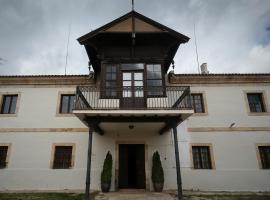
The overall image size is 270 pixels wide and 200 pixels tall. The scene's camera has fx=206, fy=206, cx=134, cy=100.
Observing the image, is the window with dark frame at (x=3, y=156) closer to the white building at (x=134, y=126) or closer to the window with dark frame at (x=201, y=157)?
the white building at (x=134, y=126)

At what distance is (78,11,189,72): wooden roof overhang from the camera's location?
432 inches

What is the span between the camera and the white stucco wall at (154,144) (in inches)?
456

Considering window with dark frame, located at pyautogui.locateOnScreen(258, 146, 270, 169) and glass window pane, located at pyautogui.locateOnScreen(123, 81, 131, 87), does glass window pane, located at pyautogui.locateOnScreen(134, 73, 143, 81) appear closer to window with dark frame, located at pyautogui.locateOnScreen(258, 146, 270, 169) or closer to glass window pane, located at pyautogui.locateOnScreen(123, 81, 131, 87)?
glass window pane, located at pyautogui.locateOnScreen(123, 81, 131, 87)

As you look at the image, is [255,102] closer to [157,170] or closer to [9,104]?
[157,170]

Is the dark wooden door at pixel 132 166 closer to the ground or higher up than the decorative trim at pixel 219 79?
closer to the ground

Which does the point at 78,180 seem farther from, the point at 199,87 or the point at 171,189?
the point at 199,87

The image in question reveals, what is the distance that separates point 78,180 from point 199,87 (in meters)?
9.20

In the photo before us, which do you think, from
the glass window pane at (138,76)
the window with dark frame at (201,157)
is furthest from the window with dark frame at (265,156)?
the glass window pane at (138,76)

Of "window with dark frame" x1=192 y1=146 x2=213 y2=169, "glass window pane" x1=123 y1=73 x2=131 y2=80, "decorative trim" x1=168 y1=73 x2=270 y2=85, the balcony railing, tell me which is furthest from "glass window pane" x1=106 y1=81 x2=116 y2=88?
"window with dark frame" x1=192 y1=146 x2=213 y2=169

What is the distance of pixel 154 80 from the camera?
1091 cm

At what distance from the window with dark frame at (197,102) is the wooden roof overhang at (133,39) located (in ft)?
11.7

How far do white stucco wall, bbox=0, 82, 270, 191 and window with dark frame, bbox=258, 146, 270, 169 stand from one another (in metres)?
0.38

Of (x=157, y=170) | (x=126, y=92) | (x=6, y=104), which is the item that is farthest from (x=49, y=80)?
(x=157, y=170)

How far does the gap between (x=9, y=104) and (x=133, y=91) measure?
27.9ft
